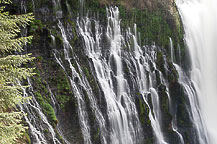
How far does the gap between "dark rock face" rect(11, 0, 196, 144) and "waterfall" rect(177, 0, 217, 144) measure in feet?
5.37

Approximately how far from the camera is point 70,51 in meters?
12.8

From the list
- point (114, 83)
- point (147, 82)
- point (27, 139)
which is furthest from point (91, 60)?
point (27, 139)

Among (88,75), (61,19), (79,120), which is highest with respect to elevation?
(61,19)

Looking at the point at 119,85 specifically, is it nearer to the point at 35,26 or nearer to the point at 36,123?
the point at 35,26

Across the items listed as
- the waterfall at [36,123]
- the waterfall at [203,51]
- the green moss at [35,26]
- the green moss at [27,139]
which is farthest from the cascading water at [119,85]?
the green moss at [35,26]

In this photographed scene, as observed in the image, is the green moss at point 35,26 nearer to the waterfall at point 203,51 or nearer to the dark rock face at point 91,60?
the dark rock face at point 91,60

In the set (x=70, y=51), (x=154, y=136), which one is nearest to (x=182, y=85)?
(x=154, y=136)

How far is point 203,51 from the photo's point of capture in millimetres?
21172

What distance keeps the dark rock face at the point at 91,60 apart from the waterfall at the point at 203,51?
1.64 m

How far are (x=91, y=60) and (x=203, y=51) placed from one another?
13049 mm

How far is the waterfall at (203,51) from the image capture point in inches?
765

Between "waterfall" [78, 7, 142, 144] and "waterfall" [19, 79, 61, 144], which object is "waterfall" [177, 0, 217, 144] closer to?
"waterfall" [78, 7, 142, 144]

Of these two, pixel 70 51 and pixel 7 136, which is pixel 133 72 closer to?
pixel 70 51

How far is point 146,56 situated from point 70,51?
666 cm
